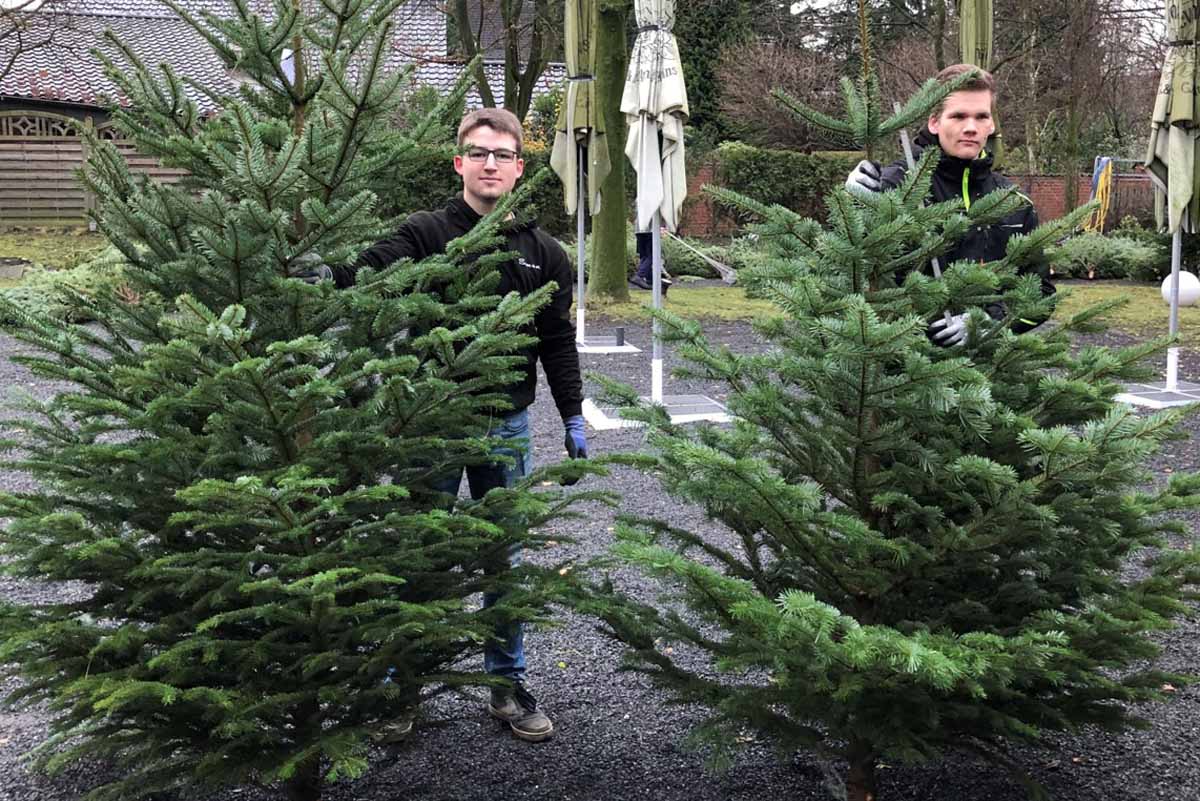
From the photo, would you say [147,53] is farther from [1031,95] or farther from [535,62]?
[1031,95]

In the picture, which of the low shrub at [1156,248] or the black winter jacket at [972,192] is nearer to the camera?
the black winter jacket at [972,192]

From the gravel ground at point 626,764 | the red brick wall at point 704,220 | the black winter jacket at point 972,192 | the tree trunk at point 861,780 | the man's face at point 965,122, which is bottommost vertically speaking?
the gravel ground at point 626,764

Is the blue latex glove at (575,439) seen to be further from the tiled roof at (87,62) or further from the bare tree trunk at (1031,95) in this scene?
the bare tree trunk at (1031,95)

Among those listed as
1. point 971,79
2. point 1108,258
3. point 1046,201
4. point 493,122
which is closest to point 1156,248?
point 1108,258

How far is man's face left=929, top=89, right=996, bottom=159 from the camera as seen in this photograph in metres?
3.73

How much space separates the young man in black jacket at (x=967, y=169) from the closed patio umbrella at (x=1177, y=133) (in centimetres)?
632

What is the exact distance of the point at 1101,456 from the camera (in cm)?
277

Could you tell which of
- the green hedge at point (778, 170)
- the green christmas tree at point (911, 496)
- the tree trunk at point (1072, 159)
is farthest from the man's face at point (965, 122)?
the green hedge at point (778, 170)

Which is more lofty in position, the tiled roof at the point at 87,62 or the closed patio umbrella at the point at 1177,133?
the tiled roof at the point at 87,62

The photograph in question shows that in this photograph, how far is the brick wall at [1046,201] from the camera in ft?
92.3

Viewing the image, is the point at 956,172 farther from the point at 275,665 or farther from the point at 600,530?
the point at 600,530

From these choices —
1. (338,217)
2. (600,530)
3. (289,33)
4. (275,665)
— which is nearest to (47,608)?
(275,665)

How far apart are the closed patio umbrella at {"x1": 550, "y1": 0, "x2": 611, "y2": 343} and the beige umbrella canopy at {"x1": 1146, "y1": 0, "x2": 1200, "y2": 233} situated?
551cm

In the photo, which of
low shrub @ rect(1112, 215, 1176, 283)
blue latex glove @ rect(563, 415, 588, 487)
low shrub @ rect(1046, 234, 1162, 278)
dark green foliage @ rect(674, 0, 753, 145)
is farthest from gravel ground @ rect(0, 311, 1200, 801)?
dark green foliage @ rect(674, 0, 753, 145)
